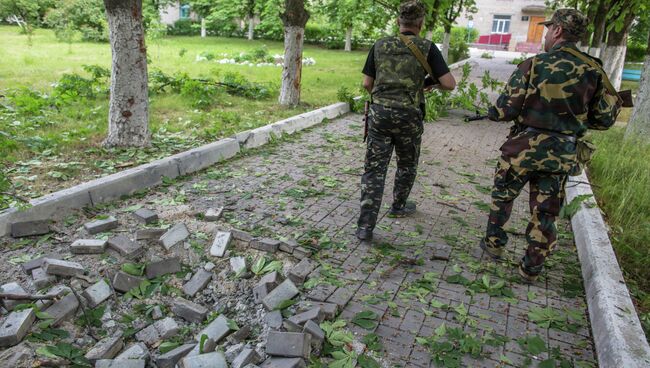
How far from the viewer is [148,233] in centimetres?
381

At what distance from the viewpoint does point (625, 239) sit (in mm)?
4379

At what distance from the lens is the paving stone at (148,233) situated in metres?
3.79

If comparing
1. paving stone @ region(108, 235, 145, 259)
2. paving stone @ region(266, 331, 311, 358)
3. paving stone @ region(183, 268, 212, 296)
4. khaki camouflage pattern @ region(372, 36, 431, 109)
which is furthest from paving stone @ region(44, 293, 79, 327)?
khaki camouflage pattern @ region(372, 36, 431, 109)

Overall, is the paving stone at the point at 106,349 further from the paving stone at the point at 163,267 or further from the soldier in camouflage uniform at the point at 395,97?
the soldier in camouflage uniform at the point at 395,97

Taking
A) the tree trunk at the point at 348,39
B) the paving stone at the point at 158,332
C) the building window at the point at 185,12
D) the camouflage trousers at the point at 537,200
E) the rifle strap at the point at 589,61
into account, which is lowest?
the paving stone at the point at 158,332

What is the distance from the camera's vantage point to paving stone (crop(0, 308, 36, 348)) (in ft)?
8.47

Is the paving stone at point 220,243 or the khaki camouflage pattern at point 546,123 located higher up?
the khaki camouflage pattern at point 546,123

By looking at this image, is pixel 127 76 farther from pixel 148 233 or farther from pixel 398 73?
pixel 398 73

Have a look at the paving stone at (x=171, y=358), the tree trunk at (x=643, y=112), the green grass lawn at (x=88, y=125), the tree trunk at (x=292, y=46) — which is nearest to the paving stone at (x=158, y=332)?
the paving stone at (x=171, y=358)

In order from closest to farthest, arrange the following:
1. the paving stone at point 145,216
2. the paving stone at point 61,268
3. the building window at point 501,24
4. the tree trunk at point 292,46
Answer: the paving stone at point 61,268 < the paving stone at point 145,216 < the tree trunk at point 292,46 < the building window at point 501,24

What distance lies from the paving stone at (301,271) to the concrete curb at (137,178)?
235 centimetres

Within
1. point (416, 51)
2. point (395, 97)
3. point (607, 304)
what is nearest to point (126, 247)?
point (395, 97)

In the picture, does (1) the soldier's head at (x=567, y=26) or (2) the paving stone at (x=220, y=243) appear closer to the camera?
(1) the soldier's head at (x=567, y=26)

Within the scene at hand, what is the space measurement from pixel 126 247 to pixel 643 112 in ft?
28.1
